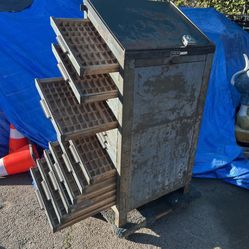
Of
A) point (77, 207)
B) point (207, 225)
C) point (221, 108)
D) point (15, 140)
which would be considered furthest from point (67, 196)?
point (221, 108)

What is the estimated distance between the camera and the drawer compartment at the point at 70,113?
2.09m

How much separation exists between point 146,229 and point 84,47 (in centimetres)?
186

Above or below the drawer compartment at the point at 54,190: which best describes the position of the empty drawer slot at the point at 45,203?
below

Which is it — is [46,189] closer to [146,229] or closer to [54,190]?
[54,190]

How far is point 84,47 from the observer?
2.10 meters

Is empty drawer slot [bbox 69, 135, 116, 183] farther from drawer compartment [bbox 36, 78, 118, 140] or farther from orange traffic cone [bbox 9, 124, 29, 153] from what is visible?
orange traffic cone [bbox 9, 124, 29, 153]

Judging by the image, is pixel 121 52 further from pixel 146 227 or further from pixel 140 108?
pixel 146 227

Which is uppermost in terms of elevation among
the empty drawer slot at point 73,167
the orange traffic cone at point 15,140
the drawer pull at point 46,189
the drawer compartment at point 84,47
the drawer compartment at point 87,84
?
the drawer compartment at point 84,47

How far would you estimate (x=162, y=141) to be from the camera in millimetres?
2506

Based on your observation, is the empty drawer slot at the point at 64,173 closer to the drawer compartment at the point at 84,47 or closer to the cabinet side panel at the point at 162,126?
the cabinet side panel at the point at 162,126

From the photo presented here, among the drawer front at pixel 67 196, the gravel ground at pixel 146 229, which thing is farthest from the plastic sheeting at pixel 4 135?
the drawer front at pixel 67 196

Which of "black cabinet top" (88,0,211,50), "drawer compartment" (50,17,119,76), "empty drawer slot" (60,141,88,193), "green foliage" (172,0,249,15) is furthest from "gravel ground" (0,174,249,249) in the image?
"green foliage" (172,0,249,15)

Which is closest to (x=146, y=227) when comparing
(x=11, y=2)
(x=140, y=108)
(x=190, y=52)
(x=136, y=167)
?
(x=136, y=167)

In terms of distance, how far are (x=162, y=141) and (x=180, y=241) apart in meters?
1.03
